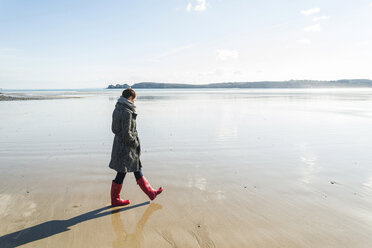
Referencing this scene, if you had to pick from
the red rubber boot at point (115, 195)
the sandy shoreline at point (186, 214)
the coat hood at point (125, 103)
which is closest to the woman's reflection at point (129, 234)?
the sandy shoreline at point (186, 214)

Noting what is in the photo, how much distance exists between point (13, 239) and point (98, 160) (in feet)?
14.4

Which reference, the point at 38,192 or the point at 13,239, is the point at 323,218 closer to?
the point at 13,239

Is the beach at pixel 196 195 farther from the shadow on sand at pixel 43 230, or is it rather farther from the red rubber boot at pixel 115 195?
the red rubber boot at pixel 115 195

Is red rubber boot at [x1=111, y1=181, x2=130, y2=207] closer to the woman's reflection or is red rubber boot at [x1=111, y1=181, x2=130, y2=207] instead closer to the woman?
the woman

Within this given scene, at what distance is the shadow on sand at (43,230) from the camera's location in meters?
4.02

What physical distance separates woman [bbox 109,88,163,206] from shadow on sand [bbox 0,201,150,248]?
497 mm

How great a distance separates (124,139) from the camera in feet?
16.6

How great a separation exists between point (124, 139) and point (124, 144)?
0.13m

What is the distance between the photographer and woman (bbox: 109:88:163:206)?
16.5 ft

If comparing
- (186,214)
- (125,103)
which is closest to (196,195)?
(186,214)

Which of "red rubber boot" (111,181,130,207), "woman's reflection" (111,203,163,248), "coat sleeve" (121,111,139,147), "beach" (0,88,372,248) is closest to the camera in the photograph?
"woman's reflection" (111,203,163,248)

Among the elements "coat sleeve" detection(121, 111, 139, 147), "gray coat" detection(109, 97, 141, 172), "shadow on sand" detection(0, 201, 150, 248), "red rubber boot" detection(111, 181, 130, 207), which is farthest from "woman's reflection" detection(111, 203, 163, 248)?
"coat sleeve" detection(121, 111, 139, 147)

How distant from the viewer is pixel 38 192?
5.86 m

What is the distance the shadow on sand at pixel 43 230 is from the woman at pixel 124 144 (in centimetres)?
50
